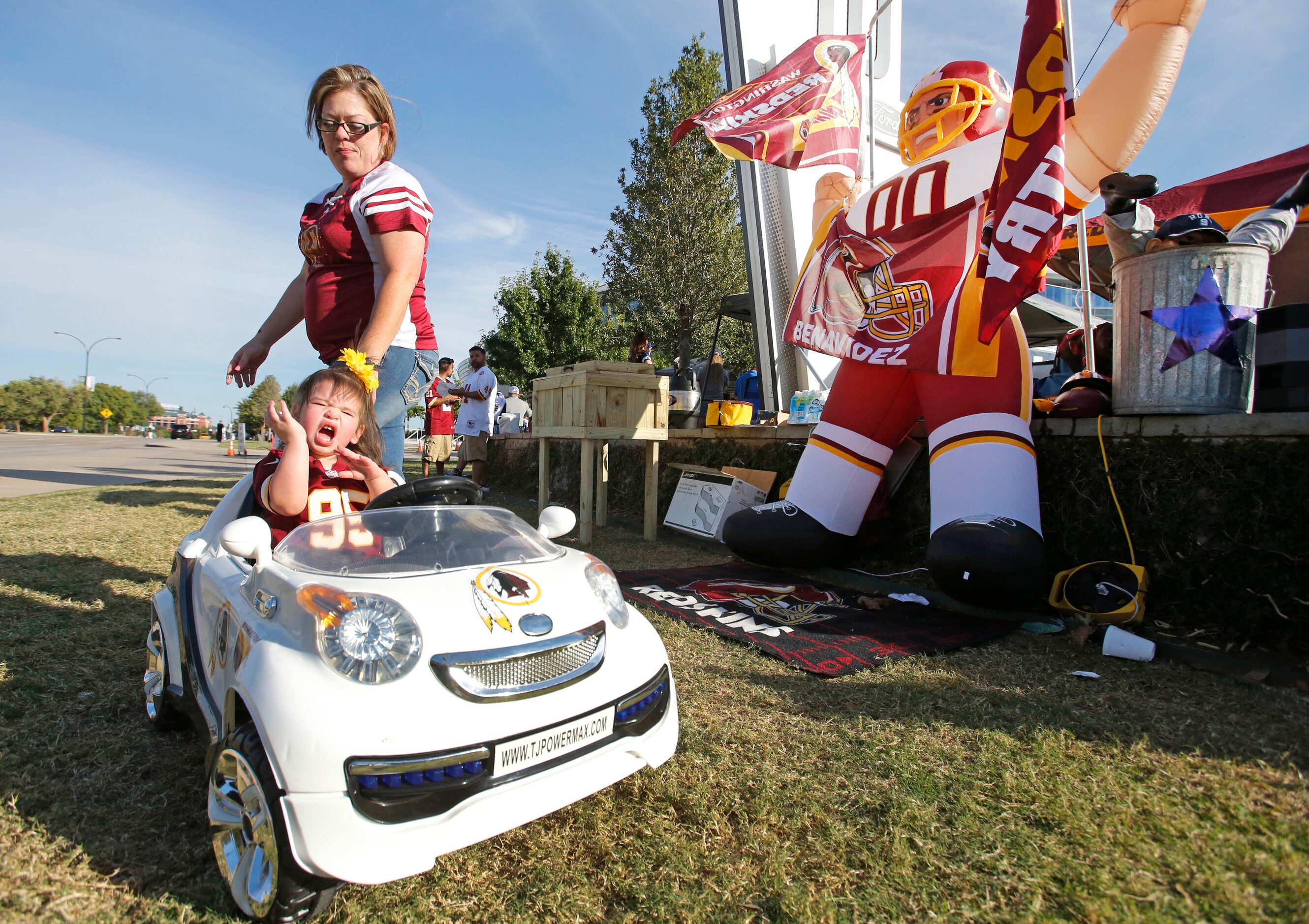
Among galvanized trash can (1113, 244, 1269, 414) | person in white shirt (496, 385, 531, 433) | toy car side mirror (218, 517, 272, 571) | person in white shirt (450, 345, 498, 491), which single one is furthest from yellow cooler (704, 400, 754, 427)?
person in white shirt (496, 385, 531, 433)

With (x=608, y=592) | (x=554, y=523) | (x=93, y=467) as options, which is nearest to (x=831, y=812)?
(x=608, y=592)

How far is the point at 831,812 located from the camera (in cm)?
160

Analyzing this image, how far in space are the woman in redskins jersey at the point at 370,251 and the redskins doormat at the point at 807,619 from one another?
1.60m

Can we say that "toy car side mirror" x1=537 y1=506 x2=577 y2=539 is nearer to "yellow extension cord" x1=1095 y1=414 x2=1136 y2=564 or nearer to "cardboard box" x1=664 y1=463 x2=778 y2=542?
"yellow extension cord" x1=1095 y1=414 x2=1136 y2=564

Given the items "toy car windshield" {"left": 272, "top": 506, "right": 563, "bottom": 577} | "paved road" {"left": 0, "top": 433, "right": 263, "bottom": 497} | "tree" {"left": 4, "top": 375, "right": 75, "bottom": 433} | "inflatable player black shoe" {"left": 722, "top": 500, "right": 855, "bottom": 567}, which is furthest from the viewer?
"tree" {"left": 4, "top": 375, "right": 75, "bottom": 433}

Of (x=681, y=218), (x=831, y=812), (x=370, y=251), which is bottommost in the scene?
(x=831, y=812)

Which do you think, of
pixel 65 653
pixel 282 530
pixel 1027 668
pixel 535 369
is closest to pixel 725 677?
pixel 1027 668

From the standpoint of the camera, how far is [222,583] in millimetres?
1639

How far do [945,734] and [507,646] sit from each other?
1395mm

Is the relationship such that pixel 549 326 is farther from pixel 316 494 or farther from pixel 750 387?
pixel 316 494

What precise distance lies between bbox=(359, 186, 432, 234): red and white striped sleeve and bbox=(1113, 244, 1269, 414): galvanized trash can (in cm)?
309

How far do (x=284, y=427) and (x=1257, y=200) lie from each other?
26.3ft

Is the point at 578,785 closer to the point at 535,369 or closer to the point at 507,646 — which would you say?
the point at 507,646

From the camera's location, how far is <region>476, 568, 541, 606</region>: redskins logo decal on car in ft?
4.49
